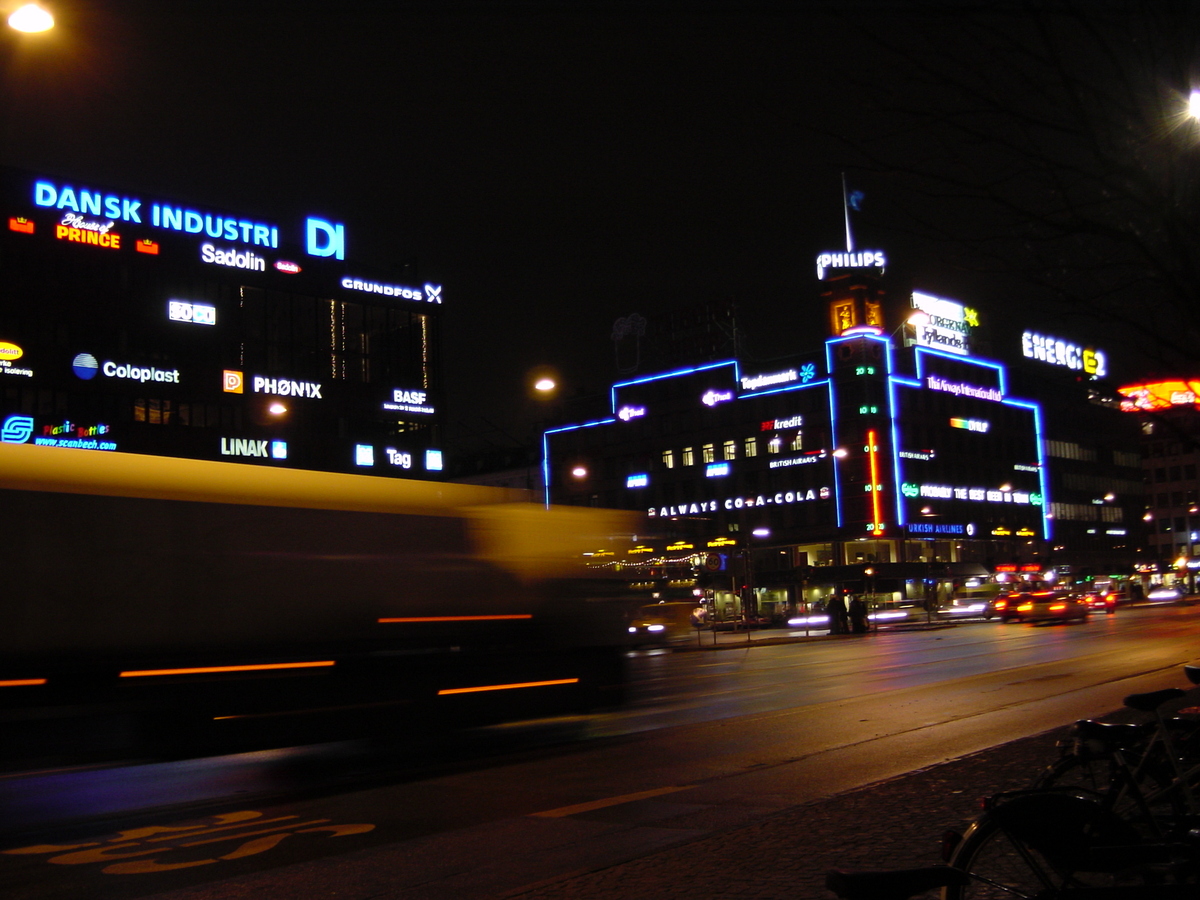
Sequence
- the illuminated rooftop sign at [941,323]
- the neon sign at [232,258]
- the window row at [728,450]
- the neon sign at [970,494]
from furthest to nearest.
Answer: the illuminated rooftop sign at [941,323]
the window row at [728,450]
the neon sign at [970,494]
the neon sign at [232,258]

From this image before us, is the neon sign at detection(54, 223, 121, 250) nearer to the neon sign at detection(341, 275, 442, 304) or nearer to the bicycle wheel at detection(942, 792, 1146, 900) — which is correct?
the neon sign at detection(341, 275, 442, 304)

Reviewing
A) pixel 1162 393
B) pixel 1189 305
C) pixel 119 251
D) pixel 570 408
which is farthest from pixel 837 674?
pixel 570 408

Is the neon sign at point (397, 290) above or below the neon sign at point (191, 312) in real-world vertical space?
above

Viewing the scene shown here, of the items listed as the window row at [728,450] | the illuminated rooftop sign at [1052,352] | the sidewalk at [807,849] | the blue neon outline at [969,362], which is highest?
the illuminated rooftop sign at [1052,352]

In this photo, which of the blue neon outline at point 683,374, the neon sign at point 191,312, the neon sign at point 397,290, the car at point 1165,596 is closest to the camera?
the neon sign at point 191,312

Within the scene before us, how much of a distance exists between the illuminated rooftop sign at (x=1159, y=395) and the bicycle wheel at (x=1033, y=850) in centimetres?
436

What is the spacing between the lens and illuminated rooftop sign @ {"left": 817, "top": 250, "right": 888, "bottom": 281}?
89312mm

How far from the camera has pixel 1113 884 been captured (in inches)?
155

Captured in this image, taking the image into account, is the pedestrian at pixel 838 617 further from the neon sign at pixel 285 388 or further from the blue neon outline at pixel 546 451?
the blue neon outline at pixel 546 451

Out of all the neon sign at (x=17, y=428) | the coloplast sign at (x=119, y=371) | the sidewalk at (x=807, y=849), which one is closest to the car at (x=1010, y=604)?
the coloplast sign at (x=119, y=371)

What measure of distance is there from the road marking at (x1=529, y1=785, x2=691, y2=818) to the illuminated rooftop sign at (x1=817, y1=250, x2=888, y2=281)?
82.5m

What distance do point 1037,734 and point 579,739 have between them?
17.6 feet

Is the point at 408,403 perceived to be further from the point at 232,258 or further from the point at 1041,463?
the point at 1041,463

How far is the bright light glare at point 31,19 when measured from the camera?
8.10m
